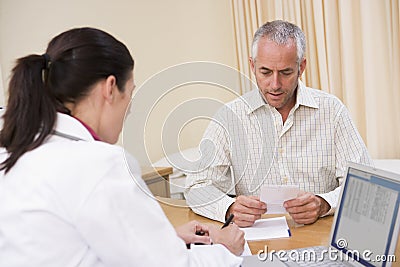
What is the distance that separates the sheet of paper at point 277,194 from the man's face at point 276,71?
1.45ft

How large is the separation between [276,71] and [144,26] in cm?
179

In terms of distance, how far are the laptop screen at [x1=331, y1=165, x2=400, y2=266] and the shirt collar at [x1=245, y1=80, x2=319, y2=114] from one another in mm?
673

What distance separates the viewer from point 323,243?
123 cm

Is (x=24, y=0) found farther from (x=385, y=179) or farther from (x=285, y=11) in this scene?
(x=385, y=179)

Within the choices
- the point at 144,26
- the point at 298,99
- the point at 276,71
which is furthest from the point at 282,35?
the point at 144,26

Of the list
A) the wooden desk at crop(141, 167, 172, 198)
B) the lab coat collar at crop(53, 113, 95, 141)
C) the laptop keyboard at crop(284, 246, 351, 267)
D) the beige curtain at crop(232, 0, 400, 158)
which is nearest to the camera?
the lab coat collar at crop(53, 113, 95, 141)

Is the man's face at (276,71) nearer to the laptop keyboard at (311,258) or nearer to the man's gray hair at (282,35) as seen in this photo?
the man's gray hair at (282,35)

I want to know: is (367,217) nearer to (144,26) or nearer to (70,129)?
(70,129)

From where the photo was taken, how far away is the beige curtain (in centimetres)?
238

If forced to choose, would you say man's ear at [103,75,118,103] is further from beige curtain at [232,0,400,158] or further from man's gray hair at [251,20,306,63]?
beige curtain at [232,0,400,158]

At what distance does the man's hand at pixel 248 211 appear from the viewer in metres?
1.40

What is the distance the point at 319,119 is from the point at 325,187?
0.25 meters

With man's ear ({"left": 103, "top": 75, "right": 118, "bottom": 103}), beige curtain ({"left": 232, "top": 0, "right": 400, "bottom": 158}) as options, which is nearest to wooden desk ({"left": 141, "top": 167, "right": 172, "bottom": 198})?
beige curtain ({"left": 232, "top": 0, "right": 400, "bottom": 158})

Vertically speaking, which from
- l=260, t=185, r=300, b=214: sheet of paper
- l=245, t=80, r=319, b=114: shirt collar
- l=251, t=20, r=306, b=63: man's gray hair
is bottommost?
l=260, t=185, r=300, b=214: sheet of paper
